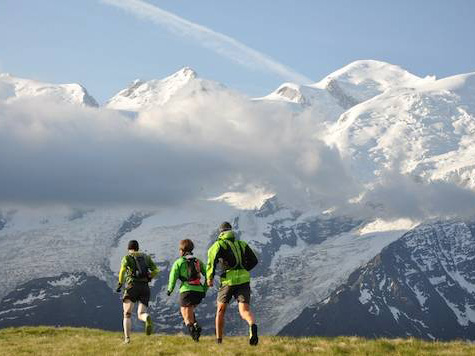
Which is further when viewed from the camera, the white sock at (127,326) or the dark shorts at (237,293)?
the white sock at (127,326)

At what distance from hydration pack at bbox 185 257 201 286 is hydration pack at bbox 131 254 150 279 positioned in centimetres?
211

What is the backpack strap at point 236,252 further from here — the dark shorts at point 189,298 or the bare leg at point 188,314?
the bare leg at point 188,314

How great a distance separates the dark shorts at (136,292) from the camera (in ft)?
88.7

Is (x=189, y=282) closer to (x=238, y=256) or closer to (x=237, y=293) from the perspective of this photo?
(x=237, y=293)

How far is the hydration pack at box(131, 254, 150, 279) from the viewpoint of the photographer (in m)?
27.1

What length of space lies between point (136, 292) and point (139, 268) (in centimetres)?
91

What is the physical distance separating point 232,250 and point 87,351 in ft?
22.6

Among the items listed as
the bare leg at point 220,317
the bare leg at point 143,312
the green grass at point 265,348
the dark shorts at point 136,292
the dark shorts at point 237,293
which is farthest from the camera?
the bare leg at point 143,312

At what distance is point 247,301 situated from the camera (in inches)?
920

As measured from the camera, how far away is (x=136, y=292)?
1068 inches

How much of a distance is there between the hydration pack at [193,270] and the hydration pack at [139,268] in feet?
6.92

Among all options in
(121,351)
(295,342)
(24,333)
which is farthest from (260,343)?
(24,333)

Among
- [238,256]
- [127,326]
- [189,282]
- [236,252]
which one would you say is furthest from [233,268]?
[127,326]

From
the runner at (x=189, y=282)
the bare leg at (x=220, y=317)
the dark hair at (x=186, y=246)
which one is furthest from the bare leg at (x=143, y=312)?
the bare leg at (x=220, y=317)
